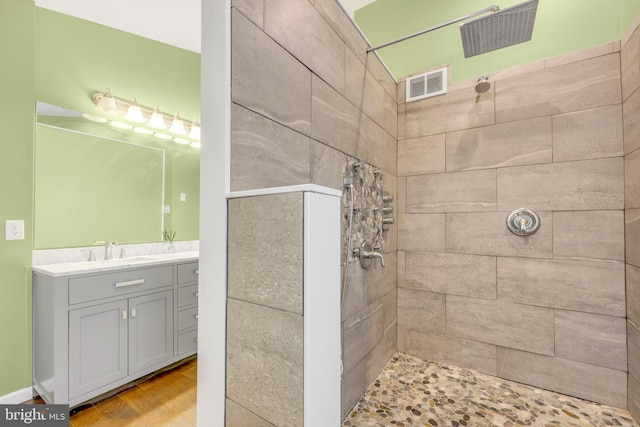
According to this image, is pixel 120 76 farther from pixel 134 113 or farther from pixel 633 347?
pixel 633 347

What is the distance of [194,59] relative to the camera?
3.10 meters

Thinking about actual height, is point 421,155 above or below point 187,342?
above

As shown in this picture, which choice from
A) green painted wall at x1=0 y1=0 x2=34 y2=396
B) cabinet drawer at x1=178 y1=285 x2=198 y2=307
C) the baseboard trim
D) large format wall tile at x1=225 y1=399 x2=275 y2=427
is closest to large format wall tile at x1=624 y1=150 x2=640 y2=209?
large format wall tile at x1=225 y1=399 x2=275 y2=427

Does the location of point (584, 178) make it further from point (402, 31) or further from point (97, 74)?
point (97, 74)

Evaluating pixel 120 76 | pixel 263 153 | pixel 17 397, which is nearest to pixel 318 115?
pixel 263 153

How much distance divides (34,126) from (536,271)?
12.0 ft

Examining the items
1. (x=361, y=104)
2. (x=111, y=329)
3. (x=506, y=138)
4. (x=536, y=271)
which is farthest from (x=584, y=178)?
(x=111, y=329)

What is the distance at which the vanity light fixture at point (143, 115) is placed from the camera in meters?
2.40

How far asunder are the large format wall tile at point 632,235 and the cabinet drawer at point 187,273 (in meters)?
3.01

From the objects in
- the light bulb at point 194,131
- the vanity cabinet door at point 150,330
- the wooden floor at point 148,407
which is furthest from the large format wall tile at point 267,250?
the light bulb at point 194,131

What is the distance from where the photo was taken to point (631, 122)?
→ 5.75 feet

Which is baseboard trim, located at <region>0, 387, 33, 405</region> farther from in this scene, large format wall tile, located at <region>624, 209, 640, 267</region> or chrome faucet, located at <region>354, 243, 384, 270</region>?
large format wall tile, located at <region>624, 209, 640, 267</region>

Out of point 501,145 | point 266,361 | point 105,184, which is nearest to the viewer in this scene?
point 266,361

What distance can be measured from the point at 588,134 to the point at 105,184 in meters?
3.63
